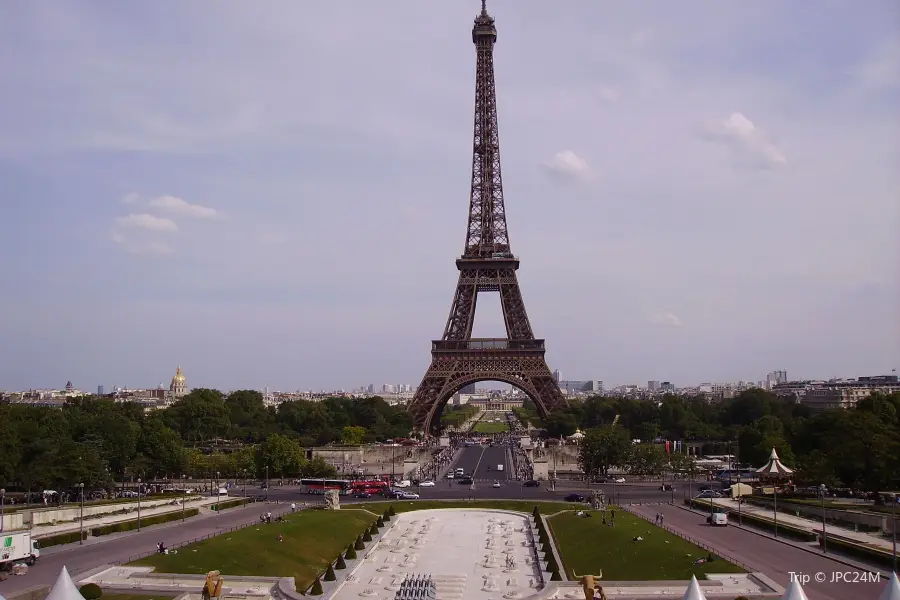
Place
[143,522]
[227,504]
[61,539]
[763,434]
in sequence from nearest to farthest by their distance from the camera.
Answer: [61,539] < [143,522] < [227,504] < [763,434]

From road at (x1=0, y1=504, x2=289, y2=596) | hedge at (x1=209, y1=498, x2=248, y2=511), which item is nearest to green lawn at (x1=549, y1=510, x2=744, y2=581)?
road at (x1=0, y1=504, x2=289, y2=596)

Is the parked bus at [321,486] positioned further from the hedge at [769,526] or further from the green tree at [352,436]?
the green tree at [352,436]

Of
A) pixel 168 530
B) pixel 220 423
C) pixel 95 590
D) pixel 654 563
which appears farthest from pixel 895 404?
pixel 220 423

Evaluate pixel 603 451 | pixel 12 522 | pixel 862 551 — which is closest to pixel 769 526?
pixel 862 551

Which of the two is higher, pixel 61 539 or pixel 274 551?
pixel 61 539

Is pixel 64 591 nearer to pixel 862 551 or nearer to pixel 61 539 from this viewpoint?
pixel 61 539

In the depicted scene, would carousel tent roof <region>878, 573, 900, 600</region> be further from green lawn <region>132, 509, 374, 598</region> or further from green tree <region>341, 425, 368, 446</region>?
green tree <region>341, 425, 368, 446</region>

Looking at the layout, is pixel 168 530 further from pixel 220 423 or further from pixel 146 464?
pixel 220 423

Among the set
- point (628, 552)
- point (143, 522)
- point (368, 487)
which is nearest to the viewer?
point (628, 552)
